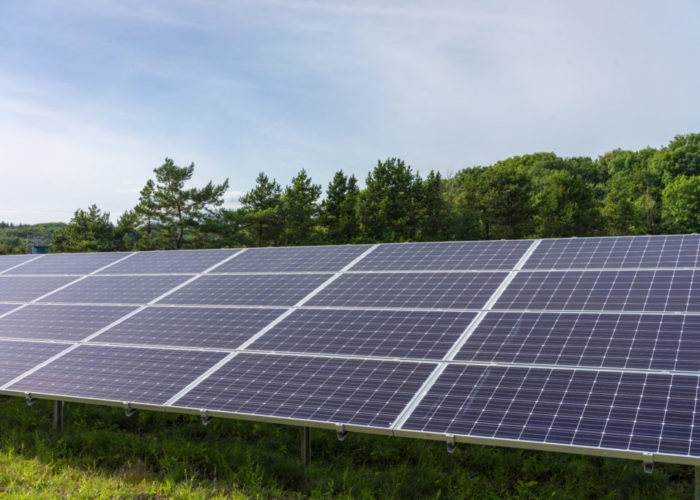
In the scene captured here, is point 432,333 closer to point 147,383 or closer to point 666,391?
point 666,391

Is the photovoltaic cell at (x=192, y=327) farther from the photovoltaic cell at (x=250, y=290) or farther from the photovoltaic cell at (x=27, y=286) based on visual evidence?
the photovoltaic cell at (x=27, y=286)

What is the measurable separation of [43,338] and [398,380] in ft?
28.9

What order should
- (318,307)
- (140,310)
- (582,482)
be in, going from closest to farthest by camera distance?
1. (582,482)
2. (318,307)
3. (140,310)

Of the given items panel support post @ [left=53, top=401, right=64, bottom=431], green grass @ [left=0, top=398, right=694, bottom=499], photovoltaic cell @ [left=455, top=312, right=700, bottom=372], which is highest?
photovoltaic cell @ [left=455, top=312, right=700, bottom=372]

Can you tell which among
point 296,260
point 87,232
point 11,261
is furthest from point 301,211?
point 296,260

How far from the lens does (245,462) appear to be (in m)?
10.8

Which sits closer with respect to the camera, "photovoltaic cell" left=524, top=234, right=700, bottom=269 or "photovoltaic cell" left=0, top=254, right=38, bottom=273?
"photovoltaic cell" left=524, top=234, right=700, bottom=269

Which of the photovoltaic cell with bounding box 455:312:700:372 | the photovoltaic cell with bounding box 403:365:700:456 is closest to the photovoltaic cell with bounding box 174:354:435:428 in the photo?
the photovoltaic cell with bounding box 403:365:700:456

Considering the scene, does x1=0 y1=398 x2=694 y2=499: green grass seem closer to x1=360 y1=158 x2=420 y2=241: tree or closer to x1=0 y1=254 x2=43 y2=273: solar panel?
x1=0 y1=254 x2=43 y2=273: solar panel

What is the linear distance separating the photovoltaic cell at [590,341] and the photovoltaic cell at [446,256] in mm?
3214

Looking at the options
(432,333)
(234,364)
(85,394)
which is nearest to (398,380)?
(432,333)

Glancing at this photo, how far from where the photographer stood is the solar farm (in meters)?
8.17

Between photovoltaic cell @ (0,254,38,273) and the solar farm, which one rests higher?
photovoltaic cell @ (0,254,38,273)

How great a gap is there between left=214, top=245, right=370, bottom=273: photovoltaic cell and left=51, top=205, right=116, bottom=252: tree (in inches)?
2372
